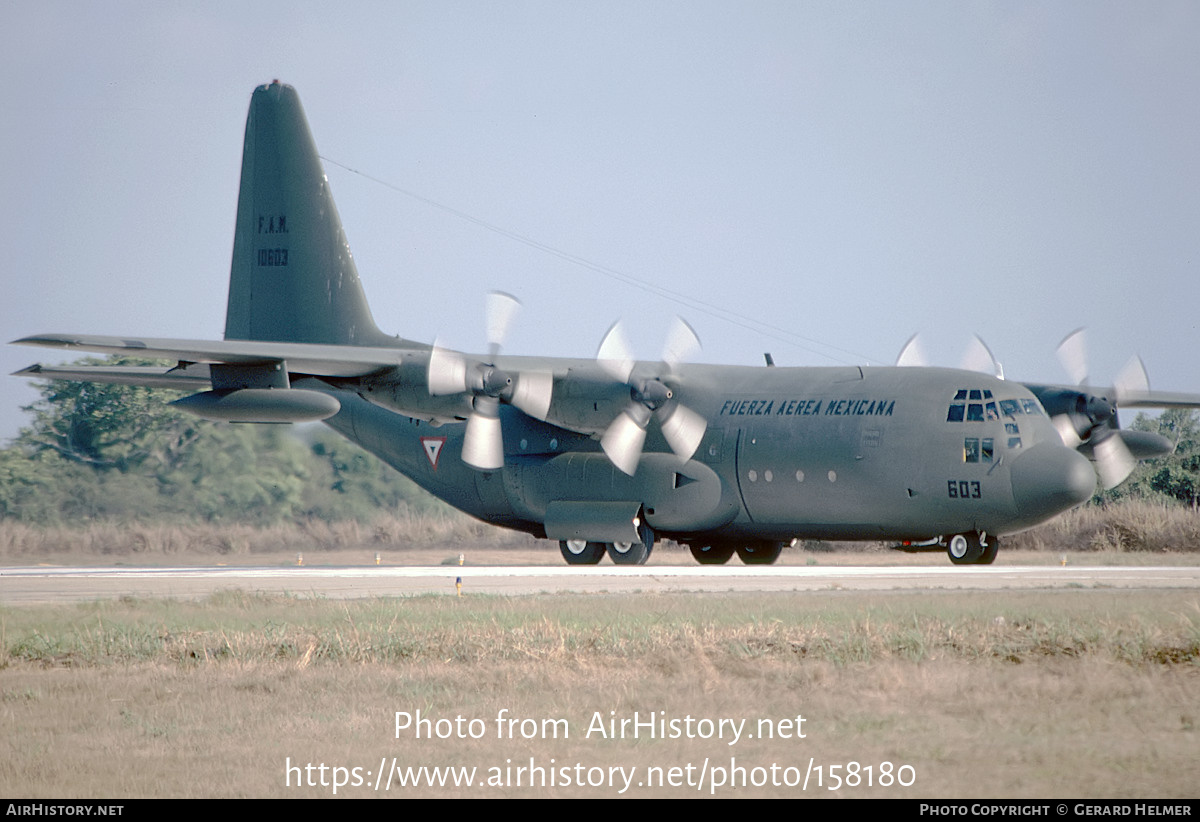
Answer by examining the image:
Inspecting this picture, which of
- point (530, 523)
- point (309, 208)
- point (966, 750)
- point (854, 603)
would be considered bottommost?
point (530, 523)

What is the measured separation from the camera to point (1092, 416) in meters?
27.1

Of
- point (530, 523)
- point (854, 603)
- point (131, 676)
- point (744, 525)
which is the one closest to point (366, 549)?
point (530, 523)

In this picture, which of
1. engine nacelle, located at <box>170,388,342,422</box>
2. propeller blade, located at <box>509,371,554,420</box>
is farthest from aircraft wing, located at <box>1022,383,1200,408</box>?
engine nacelle, located at <box>170,388,342,422</box>

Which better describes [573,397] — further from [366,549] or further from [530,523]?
[366,549]

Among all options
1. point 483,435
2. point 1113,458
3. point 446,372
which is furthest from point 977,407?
point 446,372

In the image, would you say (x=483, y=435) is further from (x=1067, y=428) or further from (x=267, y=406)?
(x=1067, y=428)

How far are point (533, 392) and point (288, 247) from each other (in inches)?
371

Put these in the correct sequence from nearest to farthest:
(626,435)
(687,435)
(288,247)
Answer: (626,435) → (687,435) → (288,247)

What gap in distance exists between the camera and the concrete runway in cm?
1888

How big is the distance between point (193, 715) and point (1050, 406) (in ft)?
68.4

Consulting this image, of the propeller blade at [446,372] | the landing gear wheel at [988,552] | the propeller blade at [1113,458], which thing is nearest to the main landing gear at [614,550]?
the propeller blade at [446,372]

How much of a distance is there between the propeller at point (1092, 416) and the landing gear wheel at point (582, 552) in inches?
365

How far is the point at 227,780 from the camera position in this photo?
27.6 feet

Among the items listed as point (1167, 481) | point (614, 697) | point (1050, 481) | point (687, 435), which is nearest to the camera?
point (614, 697)
